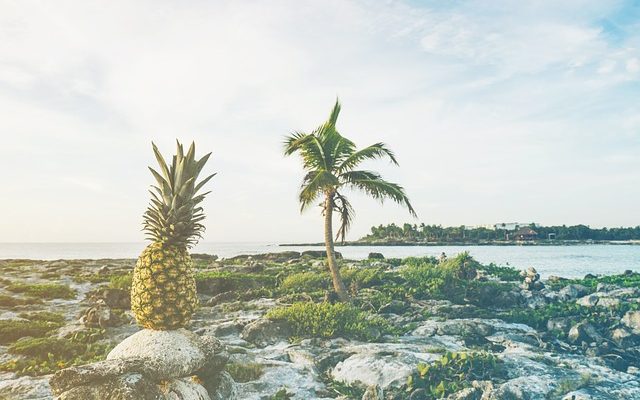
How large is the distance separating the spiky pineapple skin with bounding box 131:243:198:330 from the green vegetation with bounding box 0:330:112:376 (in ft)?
12.8

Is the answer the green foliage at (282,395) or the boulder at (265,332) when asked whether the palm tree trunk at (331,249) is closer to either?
the boulder at (265,332)

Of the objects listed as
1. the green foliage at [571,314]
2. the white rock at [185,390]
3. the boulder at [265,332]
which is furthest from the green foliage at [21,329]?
the green foliage at [571,314]

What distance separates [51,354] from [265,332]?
5.06 meters

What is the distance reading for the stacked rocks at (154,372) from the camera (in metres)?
6.53

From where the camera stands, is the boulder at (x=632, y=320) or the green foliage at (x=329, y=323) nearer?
the green foliage at (x=329, y=323)

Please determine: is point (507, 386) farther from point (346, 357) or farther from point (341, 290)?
point (341, 290)

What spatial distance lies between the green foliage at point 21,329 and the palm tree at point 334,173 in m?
9.16

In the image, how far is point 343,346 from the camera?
38.9 ft

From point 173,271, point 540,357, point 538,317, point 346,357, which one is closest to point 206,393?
point 173,271

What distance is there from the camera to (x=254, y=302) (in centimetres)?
1877

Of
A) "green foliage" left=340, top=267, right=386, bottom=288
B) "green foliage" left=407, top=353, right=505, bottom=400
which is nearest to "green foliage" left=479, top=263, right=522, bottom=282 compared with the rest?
"green foliage" left=340, top=267, right=386, bottom=288

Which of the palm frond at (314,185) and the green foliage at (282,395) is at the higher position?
the palm frond at (314,185)

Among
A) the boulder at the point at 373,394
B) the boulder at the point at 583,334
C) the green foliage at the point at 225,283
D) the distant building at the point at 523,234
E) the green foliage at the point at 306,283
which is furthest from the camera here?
the distant building at the point at 523,234

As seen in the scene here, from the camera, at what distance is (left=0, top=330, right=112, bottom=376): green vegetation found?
10.1m
